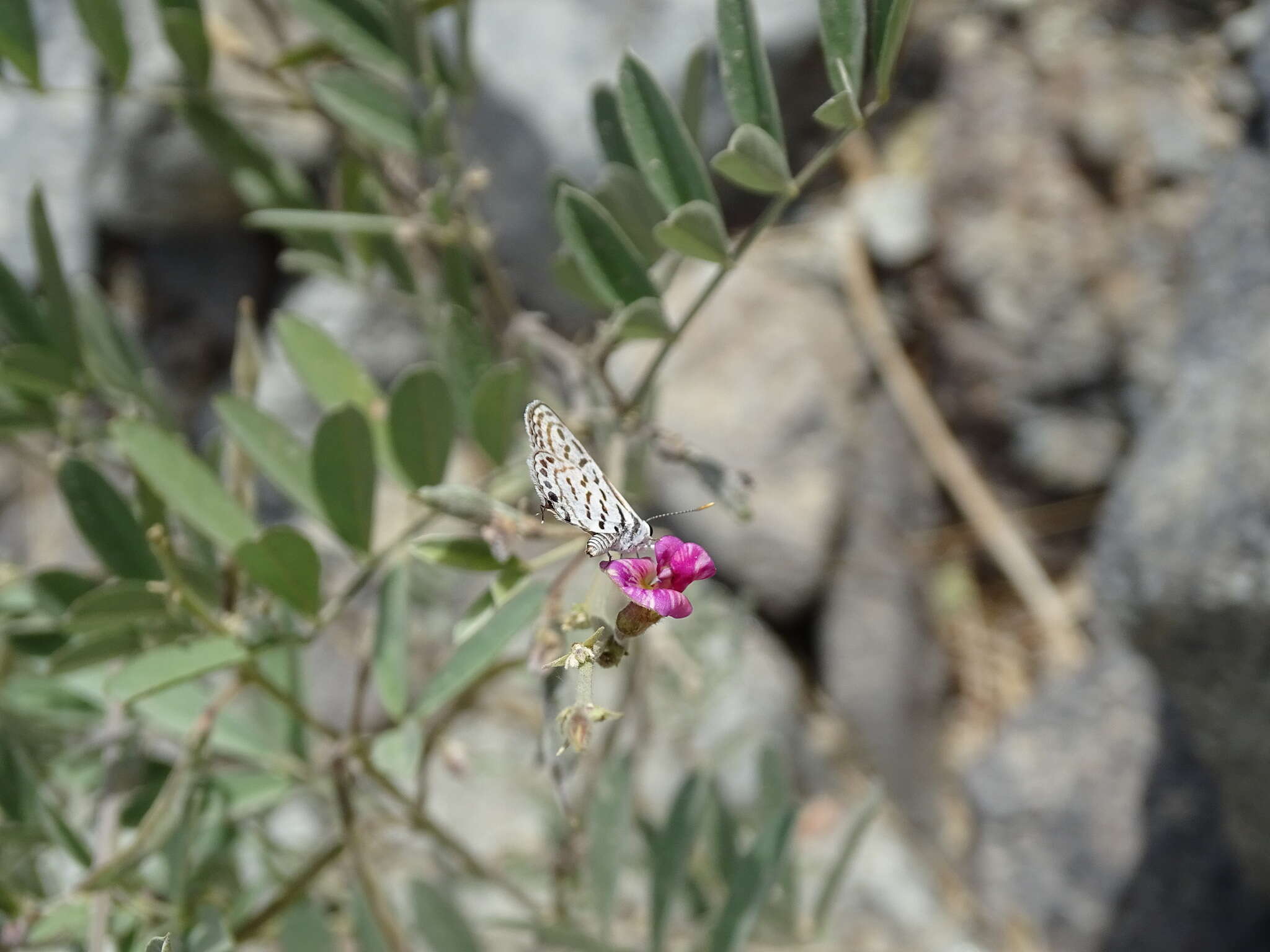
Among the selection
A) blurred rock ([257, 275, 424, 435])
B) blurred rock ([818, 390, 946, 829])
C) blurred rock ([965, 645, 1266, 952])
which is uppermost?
blurred rock ([257, 275, 424, 435])

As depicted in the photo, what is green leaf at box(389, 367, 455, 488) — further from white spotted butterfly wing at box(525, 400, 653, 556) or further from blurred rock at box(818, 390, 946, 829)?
blurred rock at box(818, 390, 946, 829)

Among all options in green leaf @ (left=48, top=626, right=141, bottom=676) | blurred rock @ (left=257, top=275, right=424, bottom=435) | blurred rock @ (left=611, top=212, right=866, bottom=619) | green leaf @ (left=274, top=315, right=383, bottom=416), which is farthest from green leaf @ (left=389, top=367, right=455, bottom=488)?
blurred rock @ (left=257, top=275, right=424, bottom=435)

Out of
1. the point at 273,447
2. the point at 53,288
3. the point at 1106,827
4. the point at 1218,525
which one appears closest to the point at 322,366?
the point at 273,447

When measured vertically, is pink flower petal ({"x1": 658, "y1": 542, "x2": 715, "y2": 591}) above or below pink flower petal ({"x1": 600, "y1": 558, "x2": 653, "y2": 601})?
below

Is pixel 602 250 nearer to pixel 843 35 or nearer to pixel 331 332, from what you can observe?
pixel 843 35

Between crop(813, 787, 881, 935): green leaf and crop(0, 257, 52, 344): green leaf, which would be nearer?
crop(0, 257, 52, 344): green leaf

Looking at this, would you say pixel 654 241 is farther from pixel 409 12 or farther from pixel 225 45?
pixel 225 45

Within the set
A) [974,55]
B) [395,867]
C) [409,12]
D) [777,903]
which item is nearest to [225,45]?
[409,12]
